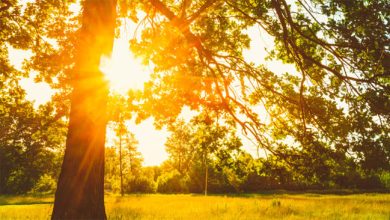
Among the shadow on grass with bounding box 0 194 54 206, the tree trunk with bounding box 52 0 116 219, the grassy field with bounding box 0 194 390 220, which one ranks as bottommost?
the shadow on grass with bounding box 0 194 54 206

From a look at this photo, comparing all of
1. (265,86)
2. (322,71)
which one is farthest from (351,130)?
(265,86)

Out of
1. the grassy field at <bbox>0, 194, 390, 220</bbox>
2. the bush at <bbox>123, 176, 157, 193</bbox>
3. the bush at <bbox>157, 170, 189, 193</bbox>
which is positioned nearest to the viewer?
the grassy field at <bbox>0, 194, 390, 220</bbox>

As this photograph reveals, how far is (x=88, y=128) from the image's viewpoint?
22.5ft

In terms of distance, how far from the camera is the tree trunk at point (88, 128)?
651 cm

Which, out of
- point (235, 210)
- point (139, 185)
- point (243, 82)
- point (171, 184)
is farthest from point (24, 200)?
point (243, 82)

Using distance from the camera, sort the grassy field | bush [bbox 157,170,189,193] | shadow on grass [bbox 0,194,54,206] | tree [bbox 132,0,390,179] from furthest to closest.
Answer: bush [bbox 157,170,189,193] → shadow on grass [bbox 0,194,54,206] → the grassy field → tree [bbox 132,0,390,179]

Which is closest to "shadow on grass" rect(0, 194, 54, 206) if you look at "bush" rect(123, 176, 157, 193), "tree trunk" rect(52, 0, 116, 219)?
"bush" rect(123, 176, 157, 193)

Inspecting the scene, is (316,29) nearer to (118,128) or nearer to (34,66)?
(118,128)

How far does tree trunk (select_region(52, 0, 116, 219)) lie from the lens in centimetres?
651

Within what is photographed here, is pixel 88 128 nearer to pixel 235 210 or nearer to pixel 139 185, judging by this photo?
pixel 235 210

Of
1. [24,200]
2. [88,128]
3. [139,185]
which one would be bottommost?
[24,200]

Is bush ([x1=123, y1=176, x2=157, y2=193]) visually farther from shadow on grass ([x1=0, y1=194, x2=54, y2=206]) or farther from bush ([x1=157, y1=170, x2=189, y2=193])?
shadow on grass ([x1=0, y1=194, x2=54, y2=206])

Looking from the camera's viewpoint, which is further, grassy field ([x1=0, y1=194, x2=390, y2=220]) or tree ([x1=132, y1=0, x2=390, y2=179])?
grassy field ([x1=0, y1=194, x2=390, y2=220])

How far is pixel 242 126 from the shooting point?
981 cm
